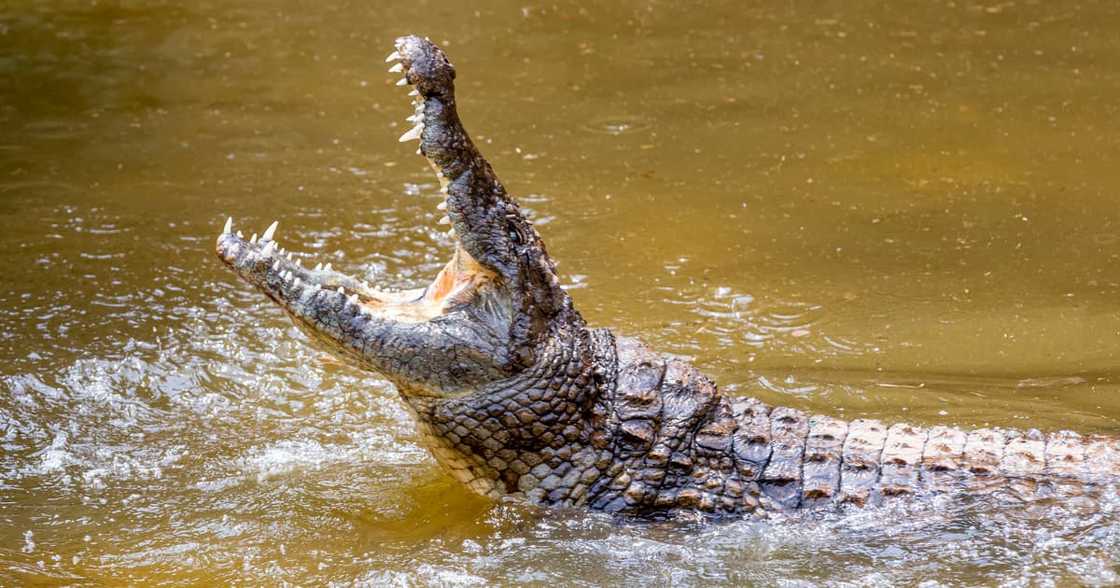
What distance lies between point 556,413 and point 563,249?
280cm

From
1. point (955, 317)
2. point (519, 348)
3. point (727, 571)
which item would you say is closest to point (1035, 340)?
point (955, 317)

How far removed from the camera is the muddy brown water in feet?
14.7

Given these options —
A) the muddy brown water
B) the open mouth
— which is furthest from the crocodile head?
the muddy brown water

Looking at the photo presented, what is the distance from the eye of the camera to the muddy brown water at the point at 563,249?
4.49 meters

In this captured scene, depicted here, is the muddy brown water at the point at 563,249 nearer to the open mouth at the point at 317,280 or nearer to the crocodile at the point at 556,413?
the crocodile at the point at 556,413

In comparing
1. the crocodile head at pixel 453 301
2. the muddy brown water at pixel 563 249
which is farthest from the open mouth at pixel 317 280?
the muddy brown water at pixel 563 249

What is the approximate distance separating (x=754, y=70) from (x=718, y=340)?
429 centimetres

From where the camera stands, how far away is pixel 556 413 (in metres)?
4.45

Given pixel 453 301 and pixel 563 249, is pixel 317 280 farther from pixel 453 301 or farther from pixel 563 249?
pixel 563 249

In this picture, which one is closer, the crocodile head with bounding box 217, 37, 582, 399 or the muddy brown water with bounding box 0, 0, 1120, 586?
the crocodile head with bounding box 217, 37, 582, 399

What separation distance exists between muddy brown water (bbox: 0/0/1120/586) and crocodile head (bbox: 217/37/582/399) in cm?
A: 61

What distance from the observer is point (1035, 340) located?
6.13 meters

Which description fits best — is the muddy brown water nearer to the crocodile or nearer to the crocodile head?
the crocodile

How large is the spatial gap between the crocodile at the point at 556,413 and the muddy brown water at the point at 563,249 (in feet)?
0.40
